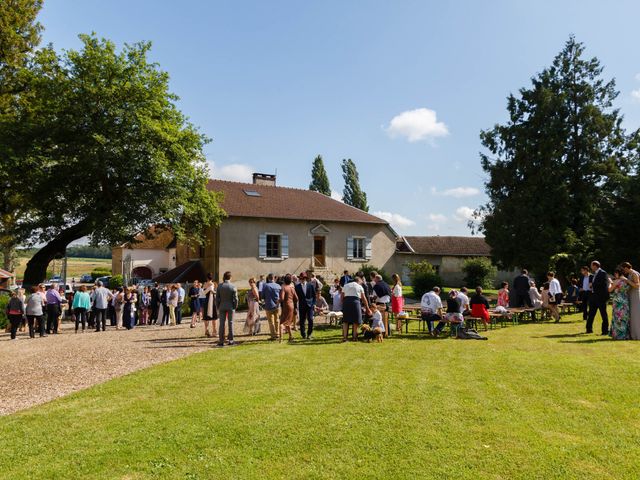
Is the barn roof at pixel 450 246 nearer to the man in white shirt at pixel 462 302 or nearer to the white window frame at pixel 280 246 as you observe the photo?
the white window frame at pixel 280 246

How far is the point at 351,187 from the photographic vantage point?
168 feet

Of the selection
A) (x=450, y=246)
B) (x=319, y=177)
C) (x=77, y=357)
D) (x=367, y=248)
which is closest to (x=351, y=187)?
(x=319, y=177)

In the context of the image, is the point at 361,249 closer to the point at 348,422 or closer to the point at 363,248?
the point at 363,248

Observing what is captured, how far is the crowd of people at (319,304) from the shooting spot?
1177 centimetres

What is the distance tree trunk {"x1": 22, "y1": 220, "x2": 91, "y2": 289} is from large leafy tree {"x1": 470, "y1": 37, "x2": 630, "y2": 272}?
22454mm

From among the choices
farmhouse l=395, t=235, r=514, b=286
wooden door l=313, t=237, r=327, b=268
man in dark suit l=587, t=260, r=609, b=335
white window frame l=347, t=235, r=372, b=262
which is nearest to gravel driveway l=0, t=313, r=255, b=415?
man in dark suit l=587, t=260, r=609, b=335

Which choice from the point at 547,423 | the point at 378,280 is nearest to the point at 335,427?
the point at 547,423

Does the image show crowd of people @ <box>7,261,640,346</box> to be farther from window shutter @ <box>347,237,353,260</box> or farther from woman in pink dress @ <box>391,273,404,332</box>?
window shutter @ <box>347,237,353,260</box>

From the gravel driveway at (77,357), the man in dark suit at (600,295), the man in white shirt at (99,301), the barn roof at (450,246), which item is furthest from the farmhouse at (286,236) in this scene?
the man in dark suit at (600,295)

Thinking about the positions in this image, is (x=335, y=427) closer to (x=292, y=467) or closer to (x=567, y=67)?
→ (x=292, y=467)

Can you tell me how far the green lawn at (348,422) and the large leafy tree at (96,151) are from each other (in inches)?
A: 583

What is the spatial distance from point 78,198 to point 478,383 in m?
21.5

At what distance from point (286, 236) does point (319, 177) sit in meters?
23.2

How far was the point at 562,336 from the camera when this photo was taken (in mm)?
11953
